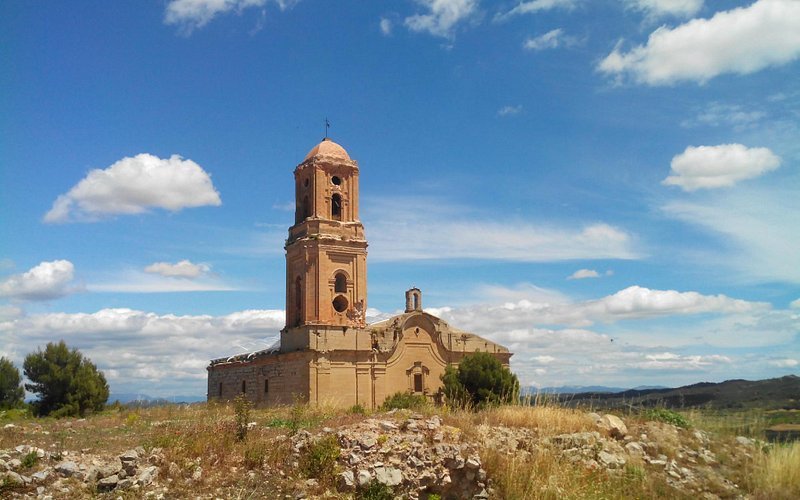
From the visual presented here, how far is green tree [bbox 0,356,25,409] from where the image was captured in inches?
1188

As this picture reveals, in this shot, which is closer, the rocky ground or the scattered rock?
the rocky ground

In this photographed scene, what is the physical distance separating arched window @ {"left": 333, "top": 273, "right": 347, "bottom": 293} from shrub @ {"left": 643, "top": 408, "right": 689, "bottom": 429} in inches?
784

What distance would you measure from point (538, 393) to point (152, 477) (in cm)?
908

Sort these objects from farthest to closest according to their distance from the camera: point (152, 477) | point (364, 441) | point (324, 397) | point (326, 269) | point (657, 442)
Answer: point (326, 269) → point (324, 397) → point (657, 442) → point (364, 441) → point (152, 477)

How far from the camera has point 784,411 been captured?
1980cm

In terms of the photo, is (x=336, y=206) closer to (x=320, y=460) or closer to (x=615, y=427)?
(x=615, y=427)

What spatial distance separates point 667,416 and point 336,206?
22.8m

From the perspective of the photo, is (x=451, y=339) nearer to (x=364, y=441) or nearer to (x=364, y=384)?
(x=364, y=384)

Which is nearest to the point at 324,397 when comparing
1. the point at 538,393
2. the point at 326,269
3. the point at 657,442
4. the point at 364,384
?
the point at 364,384

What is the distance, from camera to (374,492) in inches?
416

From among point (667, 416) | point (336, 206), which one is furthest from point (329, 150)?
point (667, 416)

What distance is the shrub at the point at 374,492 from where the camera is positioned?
413 inches

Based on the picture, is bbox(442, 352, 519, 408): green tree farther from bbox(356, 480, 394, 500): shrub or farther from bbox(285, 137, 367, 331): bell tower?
bbox(356, 480, 394, 500): shrub

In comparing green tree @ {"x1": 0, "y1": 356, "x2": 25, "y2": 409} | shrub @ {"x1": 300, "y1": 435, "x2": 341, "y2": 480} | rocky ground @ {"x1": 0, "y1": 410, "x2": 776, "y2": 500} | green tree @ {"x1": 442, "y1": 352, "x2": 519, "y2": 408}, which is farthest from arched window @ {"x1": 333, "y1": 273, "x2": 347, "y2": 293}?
shrub @ {"x1": 300, "y1": 435, "x2": 341, "y2": 480}
